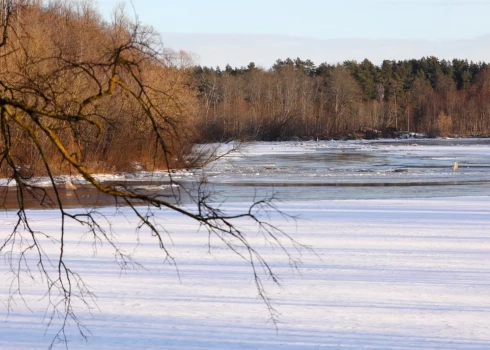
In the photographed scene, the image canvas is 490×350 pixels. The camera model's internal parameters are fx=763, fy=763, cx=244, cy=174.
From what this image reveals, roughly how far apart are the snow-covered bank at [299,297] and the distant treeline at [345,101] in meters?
62.3

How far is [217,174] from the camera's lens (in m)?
31.0

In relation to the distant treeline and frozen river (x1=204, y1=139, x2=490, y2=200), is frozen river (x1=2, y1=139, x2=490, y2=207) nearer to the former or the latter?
frozen river (x1=204, y1=139, x2=490, y2=200)

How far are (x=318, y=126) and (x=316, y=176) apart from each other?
61.8m

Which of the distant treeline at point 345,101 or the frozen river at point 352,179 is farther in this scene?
the distant treeline at point 345,101

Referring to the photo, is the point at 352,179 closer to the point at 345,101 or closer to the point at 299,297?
the point at 299,297

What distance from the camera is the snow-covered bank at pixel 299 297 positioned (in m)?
6.20

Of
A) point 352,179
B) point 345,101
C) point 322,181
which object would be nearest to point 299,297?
point 322,181

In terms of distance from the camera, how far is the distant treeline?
285ft

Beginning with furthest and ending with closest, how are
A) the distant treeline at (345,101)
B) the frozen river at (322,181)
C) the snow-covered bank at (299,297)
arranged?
1. the distant treeline at (345,101)
2. the frozen river at (322,181)
3. the snow-covered bank at (299,297)

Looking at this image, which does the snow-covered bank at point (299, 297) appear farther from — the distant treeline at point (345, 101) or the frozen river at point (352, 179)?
the distant treeline at point (345, 101)

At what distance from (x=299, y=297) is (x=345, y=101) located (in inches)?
3769

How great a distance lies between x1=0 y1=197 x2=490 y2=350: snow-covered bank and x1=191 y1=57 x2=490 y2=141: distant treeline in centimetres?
6231

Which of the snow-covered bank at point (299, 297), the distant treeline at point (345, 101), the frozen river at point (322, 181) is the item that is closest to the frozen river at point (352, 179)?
the frozen river at point (322, 181)

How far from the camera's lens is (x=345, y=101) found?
101812 mm
